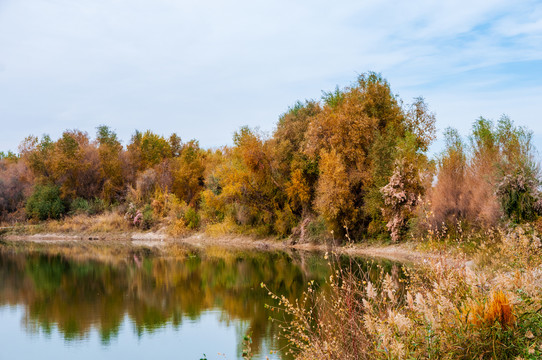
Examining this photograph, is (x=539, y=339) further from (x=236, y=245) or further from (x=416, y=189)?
(x=236, y=245)

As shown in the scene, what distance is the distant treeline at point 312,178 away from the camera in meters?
22.8

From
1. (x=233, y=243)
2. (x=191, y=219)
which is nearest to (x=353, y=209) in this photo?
(x=233, y=243)

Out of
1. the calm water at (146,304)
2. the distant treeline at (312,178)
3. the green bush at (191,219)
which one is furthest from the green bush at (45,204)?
the calm water at (146,304)

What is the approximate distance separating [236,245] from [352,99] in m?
14.2

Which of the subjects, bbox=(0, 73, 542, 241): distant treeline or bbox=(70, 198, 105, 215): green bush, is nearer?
bbox=(0, 73, 542, 241): distant treeline

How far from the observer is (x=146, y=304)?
674 inches

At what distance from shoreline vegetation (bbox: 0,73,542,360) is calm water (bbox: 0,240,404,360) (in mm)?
1547

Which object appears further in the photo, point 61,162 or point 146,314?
point 61,162

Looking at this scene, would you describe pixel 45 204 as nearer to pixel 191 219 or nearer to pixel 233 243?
pixel 191 219

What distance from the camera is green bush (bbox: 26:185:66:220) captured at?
52469 mm

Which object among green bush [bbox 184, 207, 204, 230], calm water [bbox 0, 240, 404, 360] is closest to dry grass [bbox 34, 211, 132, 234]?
green bush [bbox 184, 207, 204, 230]

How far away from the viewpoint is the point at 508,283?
193 inches

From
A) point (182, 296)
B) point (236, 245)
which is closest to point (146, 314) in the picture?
point (182, 296)

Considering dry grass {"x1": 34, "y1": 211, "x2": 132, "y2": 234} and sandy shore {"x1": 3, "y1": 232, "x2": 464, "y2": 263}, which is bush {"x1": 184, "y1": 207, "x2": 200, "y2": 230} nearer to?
sandy shore {"x1": 3, "y1": 232, "x2": 464, "y2": 263}
